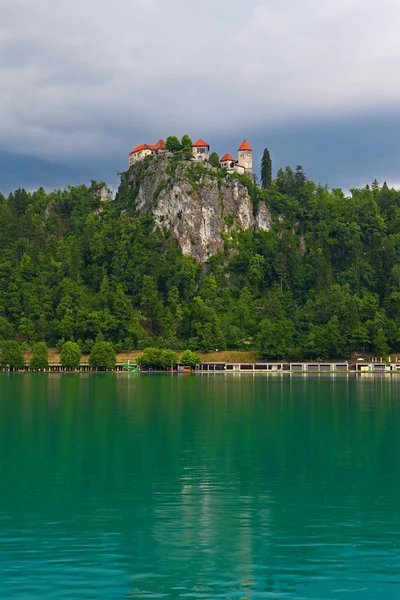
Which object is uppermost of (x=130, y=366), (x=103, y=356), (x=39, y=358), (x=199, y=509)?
(x=103, y=356)

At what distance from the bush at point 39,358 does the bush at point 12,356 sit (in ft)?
10.0

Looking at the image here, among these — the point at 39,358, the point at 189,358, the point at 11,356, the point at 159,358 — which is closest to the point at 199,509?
the point at 159,358

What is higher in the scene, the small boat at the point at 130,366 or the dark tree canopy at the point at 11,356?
the dark tree canopy at the point at 11,356

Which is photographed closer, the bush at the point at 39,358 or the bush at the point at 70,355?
the bush at the point at 39,358

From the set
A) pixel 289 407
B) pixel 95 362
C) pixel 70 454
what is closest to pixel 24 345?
pixel 95 362

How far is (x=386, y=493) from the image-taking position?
1435 inches

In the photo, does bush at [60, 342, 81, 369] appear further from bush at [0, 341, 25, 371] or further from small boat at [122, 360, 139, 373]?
small boat at [122, 360, 139, 373]

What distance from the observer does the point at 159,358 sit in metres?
185

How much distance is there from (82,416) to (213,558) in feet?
148

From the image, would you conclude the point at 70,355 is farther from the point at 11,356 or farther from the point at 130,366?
the point at 130,366

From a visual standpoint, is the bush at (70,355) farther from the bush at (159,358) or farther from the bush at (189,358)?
the bush at (189,358)

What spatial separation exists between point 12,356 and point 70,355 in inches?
563

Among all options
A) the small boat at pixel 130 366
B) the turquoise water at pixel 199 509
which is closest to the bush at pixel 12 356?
the small boat at pixel 130 366

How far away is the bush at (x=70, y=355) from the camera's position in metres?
186
